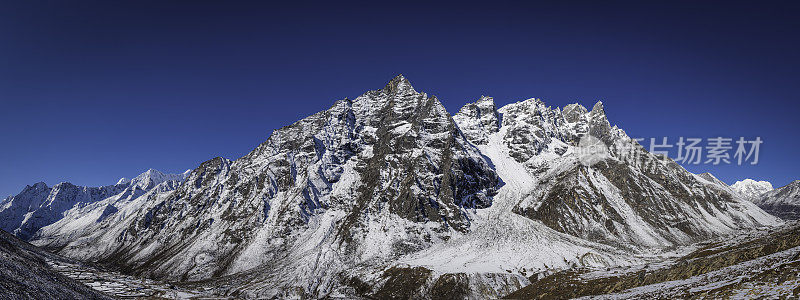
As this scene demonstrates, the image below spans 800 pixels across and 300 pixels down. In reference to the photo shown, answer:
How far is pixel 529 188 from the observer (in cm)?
19488

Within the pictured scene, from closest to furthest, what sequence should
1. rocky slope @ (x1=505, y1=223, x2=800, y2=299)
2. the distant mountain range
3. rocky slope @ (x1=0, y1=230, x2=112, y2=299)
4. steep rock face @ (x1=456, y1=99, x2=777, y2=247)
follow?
rocky slope @ (x1=505, y1=223, x2=800, y2=299)
rocky slope @ (x1=0, y1=230, x2=112, y2=299)
the distant mountain range
steep rock face @ (x1=456, y1=99, x2=777, y2=247)

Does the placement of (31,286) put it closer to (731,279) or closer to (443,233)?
(731,279)

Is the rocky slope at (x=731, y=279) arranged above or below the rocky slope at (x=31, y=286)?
below

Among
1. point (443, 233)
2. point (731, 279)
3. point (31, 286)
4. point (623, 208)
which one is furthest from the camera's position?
point (623, 208)

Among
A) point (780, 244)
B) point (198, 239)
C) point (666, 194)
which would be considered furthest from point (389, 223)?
point (666, 194)

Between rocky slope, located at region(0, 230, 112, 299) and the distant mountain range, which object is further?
the distant mountain range

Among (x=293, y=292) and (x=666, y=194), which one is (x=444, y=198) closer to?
(x=293, y=292)

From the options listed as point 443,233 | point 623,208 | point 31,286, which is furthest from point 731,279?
point 623,208

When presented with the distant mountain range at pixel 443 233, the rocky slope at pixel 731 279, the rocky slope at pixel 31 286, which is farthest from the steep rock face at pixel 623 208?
the rocky slope at pixel 31 286

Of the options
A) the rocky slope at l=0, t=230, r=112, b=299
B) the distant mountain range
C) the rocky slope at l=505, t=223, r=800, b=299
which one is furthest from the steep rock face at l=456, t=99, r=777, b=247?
the rocky slope at l=0, t=230, r=112, b=299

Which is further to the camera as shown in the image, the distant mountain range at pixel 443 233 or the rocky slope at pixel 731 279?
the distant mountain range at pixel 443 233

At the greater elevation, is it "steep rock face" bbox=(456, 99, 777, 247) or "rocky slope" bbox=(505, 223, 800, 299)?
"steep rock face" bbox=(456, 99, 777, 247)

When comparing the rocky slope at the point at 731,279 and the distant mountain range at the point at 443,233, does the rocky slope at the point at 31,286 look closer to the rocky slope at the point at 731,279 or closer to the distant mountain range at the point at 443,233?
→ the rocky slope at the point at 731,279

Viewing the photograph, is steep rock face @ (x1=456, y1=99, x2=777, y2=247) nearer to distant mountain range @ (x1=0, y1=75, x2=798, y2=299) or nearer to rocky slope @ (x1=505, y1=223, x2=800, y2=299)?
distant mountain range @ (x1=0, y1=75, x2=798, y2=299)
